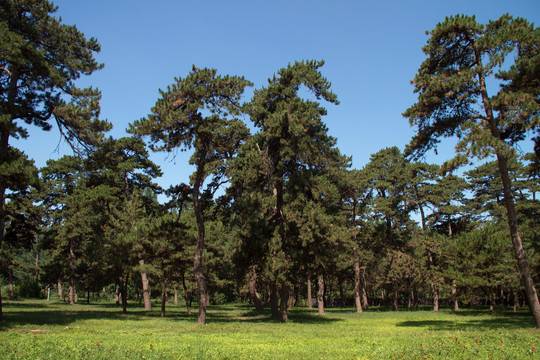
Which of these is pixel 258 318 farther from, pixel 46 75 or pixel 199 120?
pixel 46 75

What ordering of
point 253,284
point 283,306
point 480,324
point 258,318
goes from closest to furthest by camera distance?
point 480,324
point 283,306
point 258,318
point 253,284

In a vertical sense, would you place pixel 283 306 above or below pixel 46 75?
below

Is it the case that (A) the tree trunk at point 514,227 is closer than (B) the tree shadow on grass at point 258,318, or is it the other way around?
(A) the tree trunk at point 514,227

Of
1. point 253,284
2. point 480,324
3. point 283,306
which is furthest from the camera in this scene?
point 253,284

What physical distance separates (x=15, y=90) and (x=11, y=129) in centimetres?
471

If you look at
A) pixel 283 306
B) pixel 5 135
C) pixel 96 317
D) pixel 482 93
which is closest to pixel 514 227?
pixel 482 93

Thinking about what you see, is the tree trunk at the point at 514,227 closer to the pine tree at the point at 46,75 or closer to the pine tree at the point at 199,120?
the pine tree at the point at 199,120

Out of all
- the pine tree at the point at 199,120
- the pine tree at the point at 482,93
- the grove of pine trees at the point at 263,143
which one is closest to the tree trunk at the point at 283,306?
the grove of pine trees at the point at 263,143

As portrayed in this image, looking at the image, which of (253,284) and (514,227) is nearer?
(514,227)

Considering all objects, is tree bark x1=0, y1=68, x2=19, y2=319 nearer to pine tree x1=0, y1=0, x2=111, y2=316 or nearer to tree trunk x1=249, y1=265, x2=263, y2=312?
pine tree x1=0, y1=0, x2=111, y2=316

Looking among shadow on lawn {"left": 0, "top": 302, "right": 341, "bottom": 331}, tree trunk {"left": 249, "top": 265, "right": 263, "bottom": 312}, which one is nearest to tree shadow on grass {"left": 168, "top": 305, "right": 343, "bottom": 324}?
shadow on lawn {"left": 0, "top": 302, "right": 341, "bottom": 331}

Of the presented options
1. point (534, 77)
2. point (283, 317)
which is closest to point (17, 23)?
point (283, 317)

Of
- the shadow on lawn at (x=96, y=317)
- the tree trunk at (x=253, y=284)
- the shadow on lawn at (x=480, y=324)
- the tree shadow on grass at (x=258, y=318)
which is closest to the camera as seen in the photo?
the shadow on lawn at (x=96, y=317)

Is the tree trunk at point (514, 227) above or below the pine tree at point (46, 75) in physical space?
below
